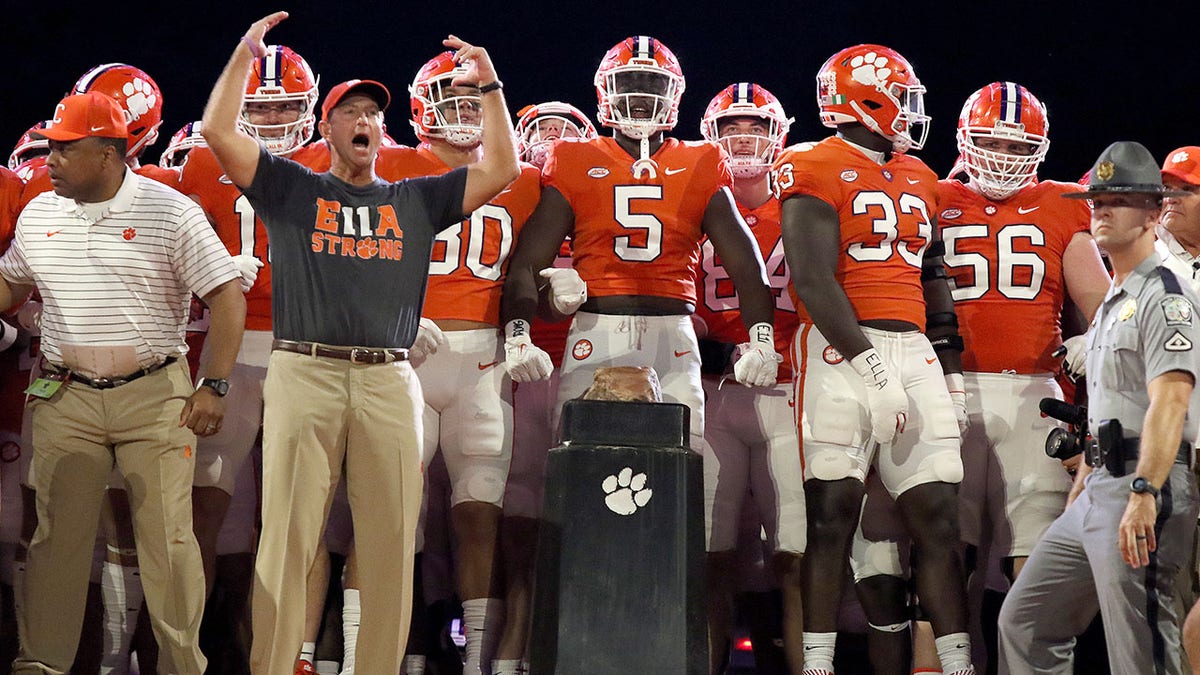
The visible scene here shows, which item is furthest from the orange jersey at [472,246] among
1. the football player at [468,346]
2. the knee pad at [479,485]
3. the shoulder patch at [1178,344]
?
the shoulder patch at [1178,344]

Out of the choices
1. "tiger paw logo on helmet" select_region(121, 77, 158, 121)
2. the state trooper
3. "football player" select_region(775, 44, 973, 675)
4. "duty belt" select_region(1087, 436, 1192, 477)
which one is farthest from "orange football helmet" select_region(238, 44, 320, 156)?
"duty belt" select_region(1087, 436, 1192, 477)

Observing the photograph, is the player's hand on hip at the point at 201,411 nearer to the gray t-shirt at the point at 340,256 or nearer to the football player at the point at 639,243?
the gray t-shirt at the point at 340,256

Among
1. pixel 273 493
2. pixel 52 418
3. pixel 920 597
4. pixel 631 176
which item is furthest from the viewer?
pixel 631 176

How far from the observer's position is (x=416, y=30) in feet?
→ 28.5

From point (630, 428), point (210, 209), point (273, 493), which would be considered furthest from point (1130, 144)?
point (210, 209)

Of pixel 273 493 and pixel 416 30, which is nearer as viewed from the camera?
pixel 273 493

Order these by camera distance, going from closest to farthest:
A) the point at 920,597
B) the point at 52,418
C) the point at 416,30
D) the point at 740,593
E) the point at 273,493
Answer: the point at 273,493 → the point at 52,418 → the point at 920,597 → the point at 740,593 → the point at 416,30

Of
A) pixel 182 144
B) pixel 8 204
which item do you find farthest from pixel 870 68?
pixel 8 204

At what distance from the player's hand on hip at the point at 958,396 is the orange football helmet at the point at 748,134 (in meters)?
1.29

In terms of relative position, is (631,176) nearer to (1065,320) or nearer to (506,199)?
(506,199)

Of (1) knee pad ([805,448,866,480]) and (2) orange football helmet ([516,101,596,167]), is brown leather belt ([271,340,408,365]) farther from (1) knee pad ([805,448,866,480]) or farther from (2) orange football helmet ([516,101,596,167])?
(2) orange football helmet ([516,101,596,167])

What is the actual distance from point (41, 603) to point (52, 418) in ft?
1.72

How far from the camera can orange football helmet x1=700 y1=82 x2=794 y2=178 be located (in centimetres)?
585

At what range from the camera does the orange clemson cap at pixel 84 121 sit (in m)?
4.38
